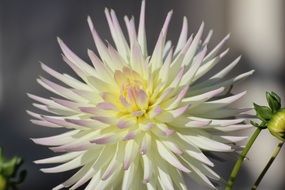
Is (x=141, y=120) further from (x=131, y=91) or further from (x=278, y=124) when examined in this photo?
(x=278, y=124)

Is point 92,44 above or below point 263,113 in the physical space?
above

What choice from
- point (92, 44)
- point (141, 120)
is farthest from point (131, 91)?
point (92, 44)

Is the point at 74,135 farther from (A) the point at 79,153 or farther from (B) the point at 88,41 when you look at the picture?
(B) the point at 88,41

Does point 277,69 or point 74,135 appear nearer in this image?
point 74,135

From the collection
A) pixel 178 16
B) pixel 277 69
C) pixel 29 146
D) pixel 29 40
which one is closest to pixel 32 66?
pixel 29 40

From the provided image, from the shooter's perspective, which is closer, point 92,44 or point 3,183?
point 3,183

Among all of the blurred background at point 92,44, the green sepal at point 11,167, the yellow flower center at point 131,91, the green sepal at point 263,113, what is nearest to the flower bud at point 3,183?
the green sepal at point 11,167

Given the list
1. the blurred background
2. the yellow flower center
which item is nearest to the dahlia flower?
the yellow flower center
